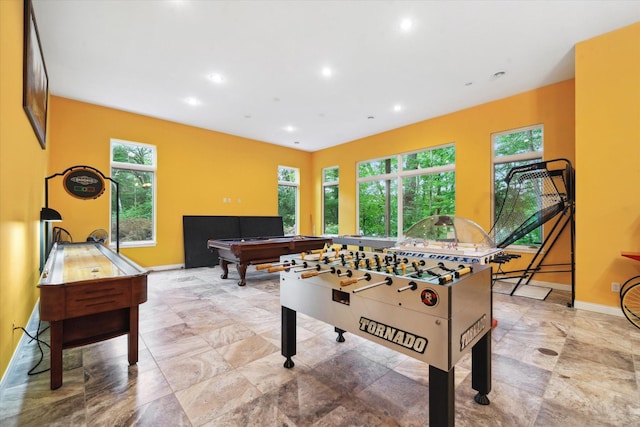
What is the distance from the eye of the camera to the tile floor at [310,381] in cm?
163

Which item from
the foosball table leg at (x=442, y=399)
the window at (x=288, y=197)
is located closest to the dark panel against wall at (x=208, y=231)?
the window at (x=288, y=197)

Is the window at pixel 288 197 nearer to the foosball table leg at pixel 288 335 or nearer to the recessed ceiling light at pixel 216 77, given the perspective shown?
the recessed ceiling light at pixel 216 77

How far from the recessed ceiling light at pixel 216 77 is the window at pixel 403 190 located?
4.37 meters

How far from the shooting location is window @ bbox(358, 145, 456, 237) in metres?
5.95

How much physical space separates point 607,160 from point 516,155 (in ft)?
5.38

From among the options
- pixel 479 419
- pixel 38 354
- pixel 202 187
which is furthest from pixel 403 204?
pixel 38 354

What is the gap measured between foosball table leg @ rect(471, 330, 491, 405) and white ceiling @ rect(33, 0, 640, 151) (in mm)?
3190

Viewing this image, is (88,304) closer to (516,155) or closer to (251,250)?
(251,250)

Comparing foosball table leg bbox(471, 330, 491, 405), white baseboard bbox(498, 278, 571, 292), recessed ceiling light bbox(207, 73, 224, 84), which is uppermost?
recessed ceiling light bbox(207, 73, 224, 84)

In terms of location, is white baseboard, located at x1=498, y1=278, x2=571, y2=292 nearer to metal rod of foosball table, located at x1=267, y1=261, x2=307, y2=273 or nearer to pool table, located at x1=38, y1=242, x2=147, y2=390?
metal rod of foosball table, located at x1=267, y1=261, x2=307, y2=273

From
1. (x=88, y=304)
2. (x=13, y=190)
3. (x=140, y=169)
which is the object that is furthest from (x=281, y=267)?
(x=140, y=169)

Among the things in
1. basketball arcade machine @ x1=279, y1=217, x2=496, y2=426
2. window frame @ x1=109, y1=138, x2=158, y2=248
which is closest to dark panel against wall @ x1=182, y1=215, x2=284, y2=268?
window frame @ x1=109, y1=138, x2=158, y2=248

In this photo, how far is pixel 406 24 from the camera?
3.08 m

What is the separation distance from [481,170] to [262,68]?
4.40 m
